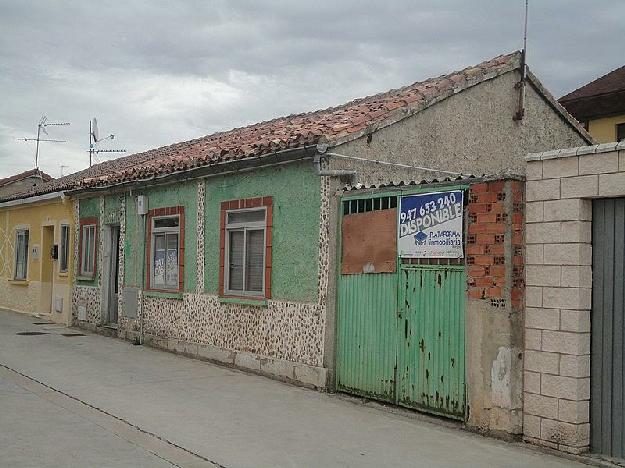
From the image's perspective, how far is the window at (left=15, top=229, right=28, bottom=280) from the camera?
20.8m

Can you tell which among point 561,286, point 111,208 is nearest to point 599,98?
point 111,208

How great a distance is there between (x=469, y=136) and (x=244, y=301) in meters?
4.31

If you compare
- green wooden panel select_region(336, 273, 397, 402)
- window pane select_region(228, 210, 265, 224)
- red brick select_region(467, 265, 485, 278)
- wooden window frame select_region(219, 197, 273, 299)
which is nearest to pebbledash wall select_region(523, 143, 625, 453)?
red brick select_region(467, 265, 485, 278)

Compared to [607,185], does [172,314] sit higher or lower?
lower

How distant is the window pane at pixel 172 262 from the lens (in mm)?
13078

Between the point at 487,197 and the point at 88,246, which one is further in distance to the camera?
the point at 88,246

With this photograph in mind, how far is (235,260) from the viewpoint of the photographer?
1139 cm

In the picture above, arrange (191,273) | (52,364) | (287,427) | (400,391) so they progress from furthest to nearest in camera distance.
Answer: (191,273) < (52,364) < (400,391) < (287,427)

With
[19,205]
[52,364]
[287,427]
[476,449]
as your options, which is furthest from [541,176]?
[19,205]

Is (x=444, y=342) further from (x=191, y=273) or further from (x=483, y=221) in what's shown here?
(x=191, y=273)

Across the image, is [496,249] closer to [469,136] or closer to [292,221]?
[292,221]

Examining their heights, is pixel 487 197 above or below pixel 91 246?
above

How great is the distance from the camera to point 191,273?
12.4 meters

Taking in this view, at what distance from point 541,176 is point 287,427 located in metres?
3.49
